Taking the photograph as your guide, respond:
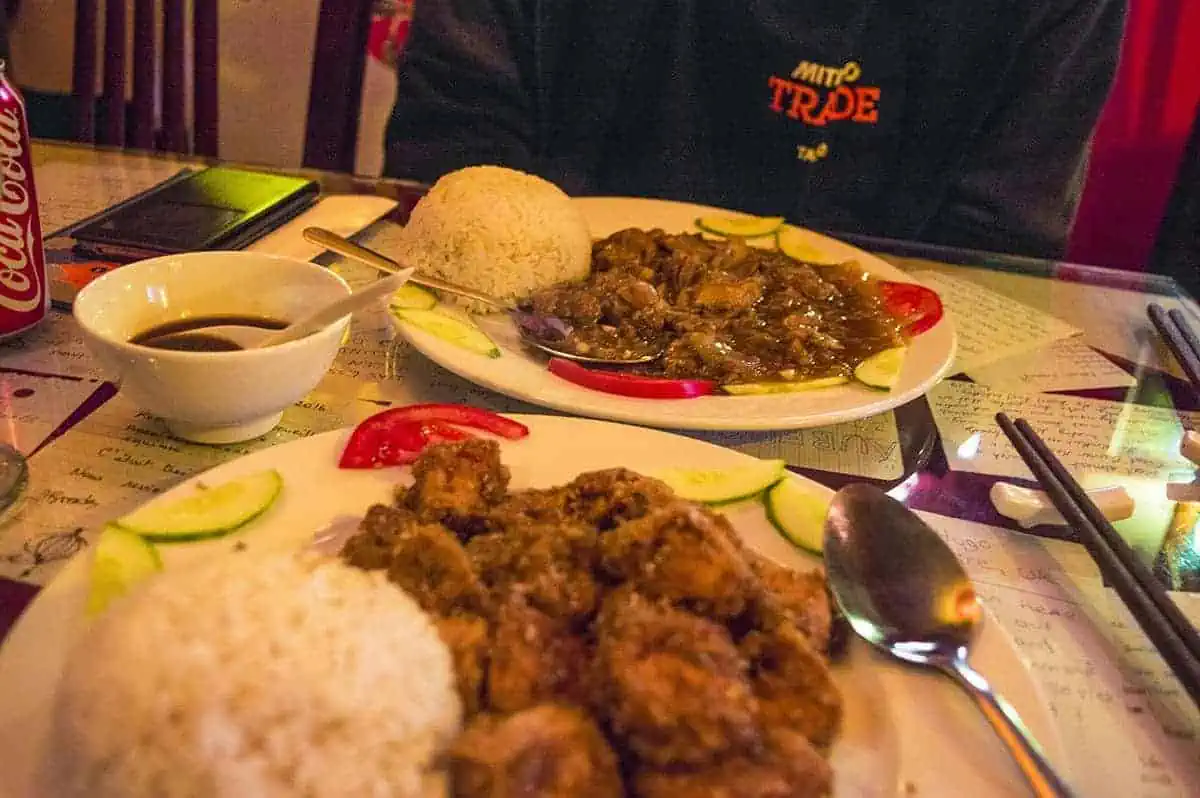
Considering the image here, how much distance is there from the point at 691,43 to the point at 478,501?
289 cm

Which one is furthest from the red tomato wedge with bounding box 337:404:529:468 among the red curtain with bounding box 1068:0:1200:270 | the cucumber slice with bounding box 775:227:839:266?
the red curtain with bounding box 1068:0:1200:270

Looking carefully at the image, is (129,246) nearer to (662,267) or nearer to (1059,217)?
(662,267)

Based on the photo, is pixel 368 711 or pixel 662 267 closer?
pixel 368 711

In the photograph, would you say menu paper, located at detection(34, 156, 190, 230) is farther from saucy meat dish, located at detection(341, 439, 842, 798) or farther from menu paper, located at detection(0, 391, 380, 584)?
saucy meat dish, located at detection(341, 439, 842, 798)

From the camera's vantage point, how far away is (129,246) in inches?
85.8

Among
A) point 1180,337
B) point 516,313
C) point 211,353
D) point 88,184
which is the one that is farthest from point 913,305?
point 88,184

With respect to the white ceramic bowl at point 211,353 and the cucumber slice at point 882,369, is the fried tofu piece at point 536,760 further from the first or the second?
the cucumber slice at point 882,369

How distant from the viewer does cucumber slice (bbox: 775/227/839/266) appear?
8.29 ft

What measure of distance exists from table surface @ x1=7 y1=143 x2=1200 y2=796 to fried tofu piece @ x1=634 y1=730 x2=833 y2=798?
41 centimetres

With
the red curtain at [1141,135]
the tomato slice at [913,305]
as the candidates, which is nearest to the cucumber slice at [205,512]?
the tomato slice at [913,305]

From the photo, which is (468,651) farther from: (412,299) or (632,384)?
(412,299)

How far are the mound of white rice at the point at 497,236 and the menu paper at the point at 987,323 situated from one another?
1018 millimetres

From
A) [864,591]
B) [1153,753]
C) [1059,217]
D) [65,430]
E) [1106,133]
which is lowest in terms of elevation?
[65,430]

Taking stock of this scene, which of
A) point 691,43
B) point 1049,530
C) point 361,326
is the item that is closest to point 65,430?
point 361,326
